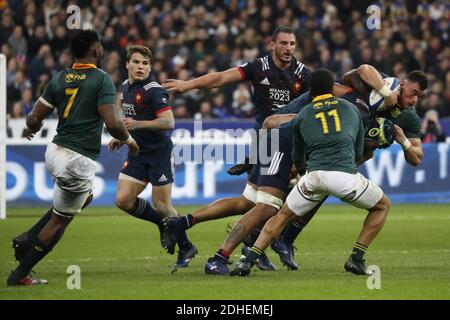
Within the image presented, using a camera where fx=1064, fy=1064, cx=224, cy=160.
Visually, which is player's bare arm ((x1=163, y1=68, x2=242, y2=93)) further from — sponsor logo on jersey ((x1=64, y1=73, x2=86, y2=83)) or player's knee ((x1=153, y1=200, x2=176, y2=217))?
player's knee ((x1=153, y1=200, x2=176, y2=217))

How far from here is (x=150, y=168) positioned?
12719 mm

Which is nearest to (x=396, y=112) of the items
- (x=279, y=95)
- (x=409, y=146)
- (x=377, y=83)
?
(x=409, y=146)

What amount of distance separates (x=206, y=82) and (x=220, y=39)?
48.7ft

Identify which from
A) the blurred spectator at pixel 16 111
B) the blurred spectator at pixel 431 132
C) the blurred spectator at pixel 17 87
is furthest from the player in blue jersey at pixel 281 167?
the blurred spectator at pixel 17 87

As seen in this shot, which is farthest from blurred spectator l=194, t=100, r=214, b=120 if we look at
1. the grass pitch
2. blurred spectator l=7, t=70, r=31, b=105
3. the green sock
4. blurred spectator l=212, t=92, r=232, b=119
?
the green sock

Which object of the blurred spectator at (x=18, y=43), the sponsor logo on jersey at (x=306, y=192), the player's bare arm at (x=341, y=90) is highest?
the blurred spectator at (x=18, y=43)

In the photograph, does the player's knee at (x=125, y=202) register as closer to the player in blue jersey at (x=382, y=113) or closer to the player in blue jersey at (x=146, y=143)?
the player in blue jersey at (x=146, y=143)

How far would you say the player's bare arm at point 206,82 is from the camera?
1117 centimetres

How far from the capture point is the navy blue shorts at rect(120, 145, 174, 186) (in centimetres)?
1267

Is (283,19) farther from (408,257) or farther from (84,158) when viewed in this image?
(84,158)

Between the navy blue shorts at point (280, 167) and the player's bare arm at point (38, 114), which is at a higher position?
the player's bare arm at point (38, 114)

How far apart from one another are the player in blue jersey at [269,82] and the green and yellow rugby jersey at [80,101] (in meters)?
2.08

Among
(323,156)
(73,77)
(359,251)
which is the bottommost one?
(359,251)

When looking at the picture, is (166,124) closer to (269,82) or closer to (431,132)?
(269,82)
